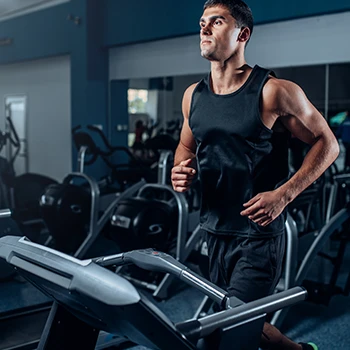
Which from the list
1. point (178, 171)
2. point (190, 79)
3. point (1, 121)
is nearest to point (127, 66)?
point (190, 79)

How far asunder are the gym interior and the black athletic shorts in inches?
7.8

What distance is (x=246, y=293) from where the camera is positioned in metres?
1.67

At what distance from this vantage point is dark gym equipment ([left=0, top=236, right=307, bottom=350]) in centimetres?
101

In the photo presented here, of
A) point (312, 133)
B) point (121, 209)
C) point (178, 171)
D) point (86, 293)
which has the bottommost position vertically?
point (121, 209)

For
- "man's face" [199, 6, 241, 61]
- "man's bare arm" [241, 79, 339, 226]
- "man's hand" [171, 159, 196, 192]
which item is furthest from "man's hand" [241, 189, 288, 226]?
"man's face" [199, 6, 241, 61]

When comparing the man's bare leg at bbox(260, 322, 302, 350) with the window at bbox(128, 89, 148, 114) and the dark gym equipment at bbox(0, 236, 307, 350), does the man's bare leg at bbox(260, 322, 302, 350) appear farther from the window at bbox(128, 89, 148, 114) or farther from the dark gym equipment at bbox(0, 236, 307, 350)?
the window at bbox(128, 89, 148, 114)

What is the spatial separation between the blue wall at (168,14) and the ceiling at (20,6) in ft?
4.77

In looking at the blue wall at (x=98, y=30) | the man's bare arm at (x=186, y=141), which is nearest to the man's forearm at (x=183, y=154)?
the man's bare arm at (x=186, y=141)

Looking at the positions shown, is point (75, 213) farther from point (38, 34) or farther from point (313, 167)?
point (38, 34)

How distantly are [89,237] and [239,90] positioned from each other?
2680mm

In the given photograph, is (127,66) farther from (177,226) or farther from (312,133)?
(312,133)

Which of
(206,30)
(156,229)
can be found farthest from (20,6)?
(206,30)

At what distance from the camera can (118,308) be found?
1006 millimetres

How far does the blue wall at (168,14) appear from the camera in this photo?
15.1 ft
